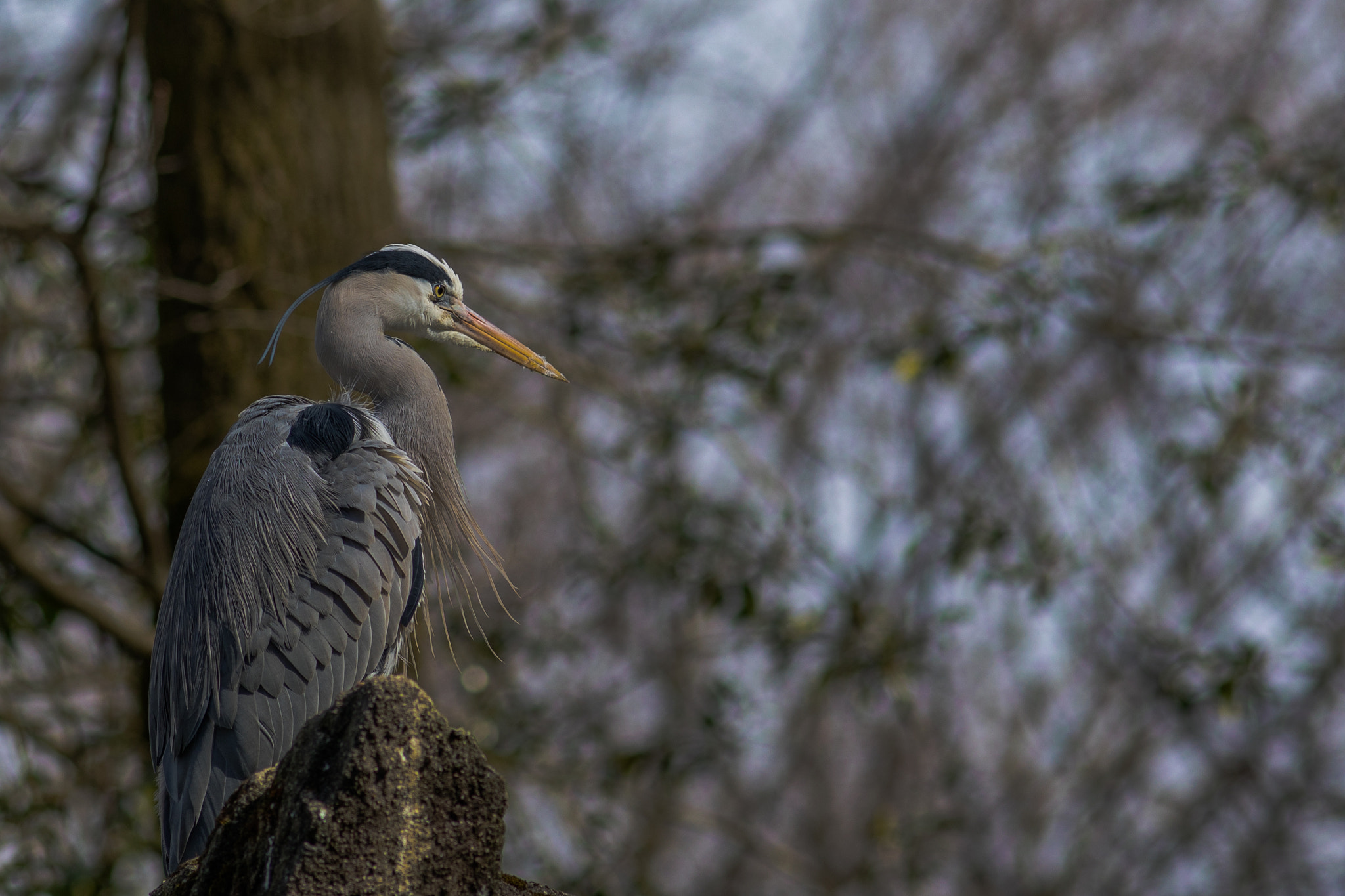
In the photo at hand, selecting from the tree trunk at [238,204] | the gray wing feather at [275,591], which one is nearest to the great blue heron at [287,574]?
the gray wing feather at [275,591]

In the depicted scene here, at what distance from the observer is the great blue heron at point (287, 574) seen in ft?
8.87

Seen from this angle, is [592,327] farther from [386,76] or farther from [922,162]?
[922,162]

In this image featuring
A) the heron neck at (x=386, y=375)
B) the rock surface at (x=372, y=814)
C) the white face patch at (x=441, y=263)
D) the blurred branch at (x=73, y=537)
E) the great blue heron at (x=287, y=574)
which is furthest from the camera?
the blurred branch at (x=73, y=537)

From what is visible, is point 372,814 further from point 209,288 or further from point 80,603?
point 80,603

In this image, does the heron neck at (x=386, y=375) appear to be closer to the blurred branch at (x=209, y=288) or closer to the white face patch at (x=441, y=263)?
the white face patch at (x=441, y=263)

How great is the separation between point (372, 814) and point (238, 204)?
9.47ft

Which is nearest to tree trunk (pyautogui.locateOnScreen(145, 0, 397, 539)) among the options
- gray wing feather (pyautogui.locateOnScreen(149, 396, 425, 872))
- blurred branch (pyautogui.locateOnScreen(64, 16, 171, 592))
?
blurred branch (pyautogui.locateOnScreen(64, 16, 171, 592))

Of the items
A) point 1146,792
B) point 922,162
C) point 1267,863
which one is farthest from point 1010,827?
point 922,162

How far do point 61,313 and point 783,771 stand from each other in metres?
7.79

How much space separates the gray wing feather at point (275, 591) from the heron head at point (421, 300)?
335mm

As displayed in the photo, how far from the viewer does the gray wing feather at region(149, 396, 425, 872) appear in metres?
2.73

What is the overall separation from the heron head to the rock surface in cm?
157

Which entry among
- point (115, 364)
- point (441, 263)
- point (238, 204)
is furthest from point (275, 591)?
point (238, 204)

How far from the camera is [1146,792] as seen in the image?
30.2ft
